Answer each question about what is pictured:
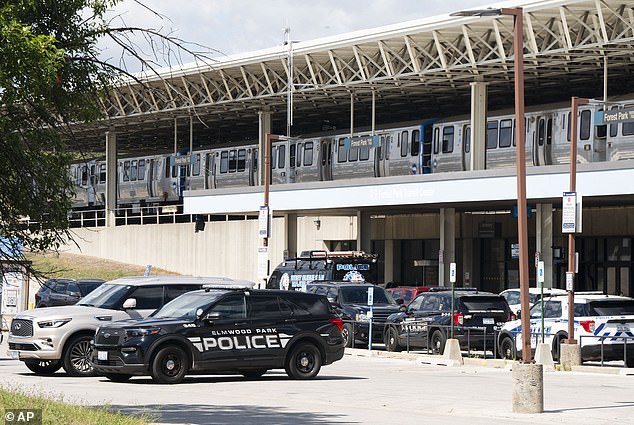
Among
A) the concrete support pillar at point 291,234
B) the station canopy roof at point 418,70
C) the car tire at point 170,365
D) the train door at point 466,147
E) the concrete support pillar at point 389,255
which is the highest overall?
the station canopy roof at point 418,70

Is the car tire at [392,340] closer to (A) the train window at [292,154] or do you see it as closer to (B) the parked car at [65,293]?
(B) the parked car at [65,293]

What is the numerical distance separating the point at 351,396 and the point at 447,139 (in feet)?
105

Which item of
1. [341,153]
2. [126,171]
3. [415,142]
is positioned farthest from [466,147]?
[126,171]

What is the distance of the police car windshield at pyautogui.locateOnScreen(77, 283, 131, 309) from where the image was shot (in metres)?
25.1

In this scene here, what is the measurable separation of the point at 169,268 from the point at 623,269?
Result: 27866 millimetres

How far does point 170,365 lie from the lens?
2230 centimetres

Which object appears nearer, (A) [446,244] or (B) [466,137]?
(B) [466,137]

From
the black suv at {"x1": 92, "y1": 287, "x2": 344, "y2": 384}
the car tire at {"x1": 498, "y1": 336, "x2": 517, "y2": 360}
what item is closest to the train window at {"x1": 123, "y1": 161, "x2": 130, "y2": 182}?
the car tire at {"x1": 498, "y1": 336, "x2": 517, "y2": 360}

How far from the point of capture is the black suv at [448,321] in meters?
32.0

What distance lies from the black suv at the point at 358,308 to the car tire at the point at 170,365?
1258 centimetres

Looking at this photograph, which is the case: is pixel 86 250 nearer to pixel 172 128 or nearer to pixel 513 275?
pixel 172 128

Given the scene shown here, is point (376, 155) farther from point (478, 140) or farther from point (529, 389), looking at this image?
point (529, 389)

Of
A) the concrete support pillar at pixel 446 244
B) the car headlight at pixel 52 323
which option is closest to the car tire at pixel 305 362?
the car headlight at pixel 52 323

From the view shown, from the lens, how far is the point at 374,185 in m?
52.0
